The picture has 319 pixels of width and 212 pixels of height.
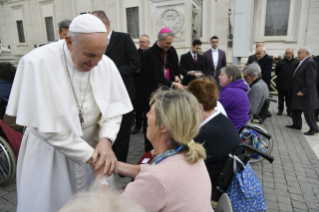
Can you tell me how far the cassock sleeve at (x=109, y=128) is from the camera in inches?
58.7

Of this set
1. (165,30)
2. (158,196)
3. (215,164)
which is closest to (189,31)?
(165,30)

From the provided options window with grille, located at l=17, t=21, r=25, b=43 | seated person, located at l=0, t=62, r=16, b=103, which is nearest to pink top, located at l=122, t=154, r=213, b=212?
seated person, located at l=0, t=62, r=16, b=103

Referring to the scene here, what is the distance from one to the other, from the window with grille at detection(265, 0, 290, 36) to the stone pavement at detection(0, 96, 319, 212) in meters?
10.9

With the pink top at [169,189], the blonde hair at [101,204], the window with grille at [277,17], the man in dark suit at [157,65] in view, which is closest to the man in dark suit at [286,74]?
the man in dark suit at [157,65]

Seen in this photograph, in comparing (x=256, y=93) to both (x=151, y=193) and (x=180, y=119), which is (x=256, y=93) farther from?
(x=151, y=193)

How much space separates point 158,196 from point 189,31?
12378mm

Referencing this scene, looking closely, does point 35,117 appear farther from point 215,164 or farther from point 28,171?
point 215,164

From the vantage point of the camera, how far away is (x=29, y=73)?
125cm

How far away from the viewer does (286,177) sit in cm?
341

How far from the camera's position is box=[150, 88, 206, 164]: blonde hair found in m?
1.24

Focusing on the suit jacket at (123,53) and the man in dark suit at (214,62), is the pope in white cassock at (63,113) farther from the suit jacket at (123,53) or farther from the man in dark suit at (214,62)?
the man in dark suit at (214,62)

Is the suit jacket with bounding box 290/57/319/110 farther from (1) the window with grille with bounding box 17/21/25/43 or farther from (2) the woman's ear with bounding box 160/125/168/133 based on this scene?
(1) the window with grille with bounding box 17/21/25/43

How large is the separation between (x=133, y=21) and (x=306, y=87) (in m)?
12.7

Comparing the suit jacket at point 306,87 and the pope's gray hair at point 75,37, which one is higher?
the pope's gray hair at point 75,37
